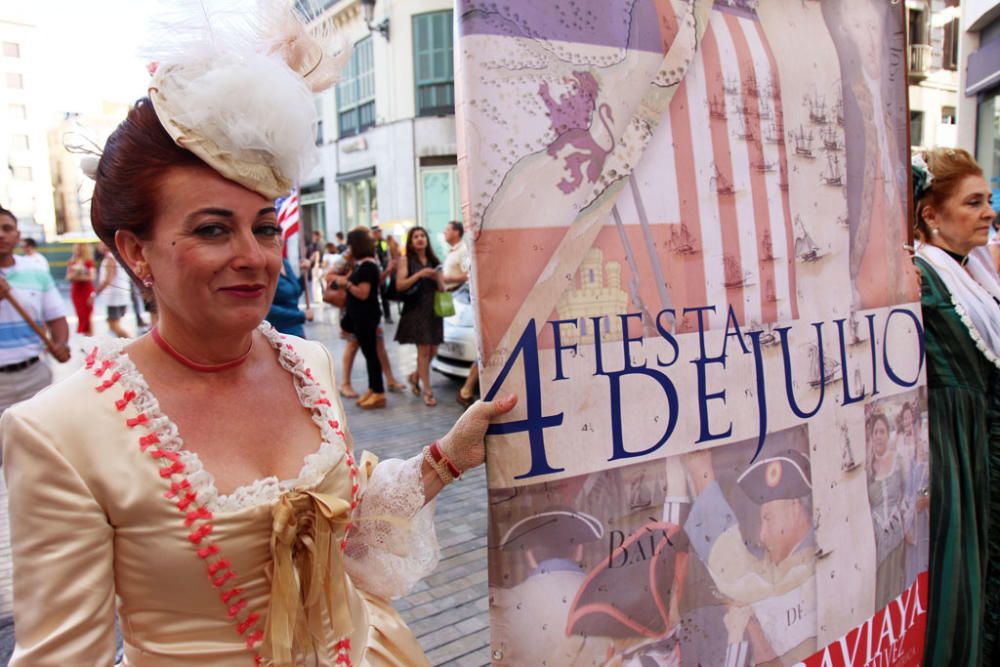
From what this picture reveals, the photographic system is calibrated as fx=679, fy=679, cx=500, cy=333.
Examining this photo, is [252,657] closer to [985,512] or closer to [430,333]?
[985,512]

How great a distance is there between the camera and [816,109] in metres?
1.50

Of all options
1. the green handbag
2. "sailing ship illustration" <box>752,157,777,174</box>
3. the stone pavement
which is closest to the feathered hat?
the stone pavement

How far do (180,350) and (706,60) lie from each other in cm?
112

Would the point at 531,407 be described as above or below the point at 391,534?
above

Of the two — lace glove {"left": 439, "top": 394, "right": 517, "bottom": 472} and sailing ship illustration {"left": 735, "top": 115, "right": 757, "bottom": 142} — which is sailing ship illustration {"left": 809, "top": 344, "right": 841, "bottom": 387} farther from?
lace glove {"left": 439, "top": 394, "right": 517, "bottom": 472}

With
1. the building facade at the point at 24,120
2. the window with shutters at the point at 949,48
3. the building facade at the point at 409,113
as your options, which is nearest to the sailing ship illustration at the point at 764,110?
the building facade at the point at 409,113

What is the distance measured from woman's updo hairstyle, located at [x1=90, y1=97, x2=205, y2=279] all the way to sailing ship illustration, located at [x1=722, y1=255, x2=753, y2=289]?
3.18 ft

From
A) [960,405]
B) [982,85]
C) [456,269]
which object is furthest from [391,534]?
[982,85]

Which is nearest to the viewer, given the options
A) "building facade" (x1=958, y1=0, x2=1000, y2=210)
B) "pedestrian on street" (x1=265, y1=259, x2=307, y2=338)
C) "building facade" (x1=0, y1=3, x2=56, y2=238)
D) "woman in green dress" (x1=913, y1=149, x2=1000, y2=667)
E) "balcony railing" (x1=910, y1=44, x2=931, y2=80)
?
"woman in green dress" (x1=913, y1=149, x2=1000, y2=667)

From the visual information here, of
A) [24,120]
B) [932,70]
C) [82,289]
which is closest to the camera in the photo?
[82,289]

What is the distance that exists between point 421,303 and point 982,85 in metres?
9.08

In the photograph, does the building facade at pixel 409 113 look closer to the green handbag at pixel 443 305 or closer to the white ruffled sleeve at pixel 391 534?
the green handbag at pixel 443 305

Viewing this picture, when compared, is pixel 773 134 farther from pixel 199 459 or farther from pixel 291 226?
pixel 291 226

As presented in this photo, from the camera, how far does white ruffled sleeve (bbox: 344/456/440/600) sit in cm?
140
